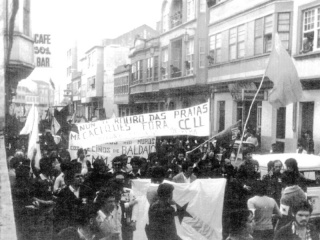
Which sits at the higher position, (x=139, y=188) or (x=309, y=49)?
(x=309, y=49)

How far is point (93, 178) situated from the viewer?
23.1 feet

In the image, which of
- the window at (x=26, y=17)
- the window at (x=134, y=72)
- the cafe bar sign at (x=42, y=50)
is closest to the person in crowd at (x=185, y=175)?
the cafe bar sign at (x=42, y=50)

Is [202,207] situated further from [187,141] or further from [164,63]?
[164,63]

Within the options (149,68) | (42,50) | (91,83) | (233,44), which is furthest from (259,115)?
(91,83)

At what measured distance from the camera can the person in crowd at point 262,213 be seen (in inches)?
222

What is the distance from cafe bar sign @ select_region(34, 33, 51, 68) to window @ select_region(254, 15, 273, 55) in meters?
9.04

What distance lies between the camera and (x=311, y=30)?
17109mm

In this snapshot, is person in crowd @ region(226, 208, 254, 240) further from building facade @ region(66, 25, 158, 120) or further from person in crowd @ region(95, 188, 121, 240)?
building facade @ region(66, 25, 158, 120)

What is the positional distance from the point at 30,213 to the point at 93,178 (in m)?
1.11

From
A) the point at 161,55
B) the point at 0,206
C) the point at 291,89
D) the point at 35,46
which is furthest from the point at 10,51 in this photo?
the point at 161,55

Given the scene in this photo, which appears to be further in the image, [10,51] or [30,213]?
[10,51]

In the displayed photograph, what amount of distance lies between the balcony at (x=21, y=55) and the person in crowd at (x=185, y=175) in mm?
8545

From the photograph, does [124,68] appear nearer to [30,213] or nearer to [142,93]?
[142,93]

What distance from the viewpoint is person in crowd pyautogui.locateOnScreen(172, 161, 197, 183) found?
24.7ft
